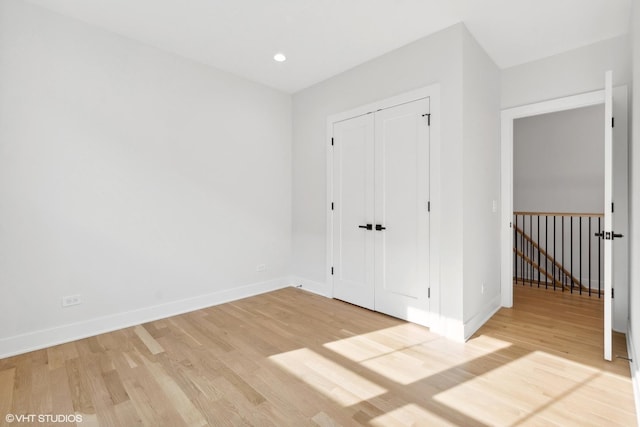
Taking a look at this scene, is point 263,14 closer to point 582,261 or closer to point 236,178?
point 236,178

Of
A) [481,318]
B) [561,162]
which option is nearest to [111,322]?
[481,318]

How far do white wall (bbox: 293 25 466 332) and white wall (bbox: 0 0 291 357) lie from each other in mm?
617

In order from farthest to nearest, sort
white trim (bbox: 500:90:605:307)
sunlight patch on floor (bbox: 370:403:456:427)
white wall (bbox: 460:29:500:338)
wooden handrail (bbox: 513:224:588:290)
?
wooden handrail (bbox: 513:224:588:290)
white trim (bbox: 500:90:605:307)
white wall (bbox: 460:29:500:338)
sunlight patch on floor (bbox: 370:403:456:427)

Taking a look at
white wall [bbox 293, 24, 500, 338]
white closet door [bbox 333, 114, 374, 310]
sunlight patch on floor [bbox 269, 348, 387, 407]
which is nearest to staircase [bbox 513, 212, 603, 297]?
white wall [bbox 293, 24, 500, 338]

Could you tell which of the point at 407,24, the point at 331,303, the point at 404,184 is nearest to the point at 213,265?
the point at 331,303

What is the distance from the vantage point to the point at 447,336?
289cm

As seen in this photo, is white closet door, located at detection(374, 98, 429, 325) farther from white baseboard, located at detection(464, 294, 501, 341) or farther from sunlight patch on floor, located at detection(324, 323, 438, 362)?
white baseboard, located at detection(464, 294, 501, 341)

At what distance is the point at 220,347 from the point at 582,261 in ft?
21.3

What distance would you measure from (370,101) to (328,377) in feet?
9.71

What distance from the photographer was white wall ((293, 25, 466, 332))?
288 centimetres

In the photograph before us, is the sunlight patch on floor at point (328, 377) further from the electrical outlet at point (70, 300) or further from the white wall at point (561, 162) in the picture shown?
the white wall at point (561, 162)

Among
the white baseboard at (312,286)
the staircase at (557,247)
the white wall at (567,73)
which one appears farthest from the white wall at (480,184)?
the staircase at (557,247)

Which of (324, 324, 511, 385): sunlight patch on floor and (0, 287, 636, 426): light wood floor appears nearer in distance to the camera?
(0, 287, 636, 426): light wood floor

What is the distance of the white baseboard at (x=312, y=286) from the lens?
4181 mm
